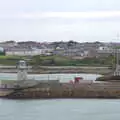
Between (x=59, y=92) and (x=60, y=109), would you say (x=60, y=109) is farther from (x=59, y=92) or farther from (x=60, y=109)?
(x=59, y=92)

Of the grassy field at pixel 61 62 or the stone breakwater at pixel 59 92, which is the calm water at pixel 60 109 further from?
the grassy field at pixel 61 62

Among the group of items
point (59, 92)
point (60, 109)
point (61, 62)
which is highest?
point (61, 62)

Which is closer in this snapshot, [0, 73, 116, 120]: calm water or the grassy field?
[0, 73, 116, 120]: calm water

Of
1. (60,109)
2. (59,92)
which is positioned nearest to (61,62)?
(59,92)

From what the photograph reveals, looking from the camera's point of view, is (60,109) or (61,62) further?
(61,62)

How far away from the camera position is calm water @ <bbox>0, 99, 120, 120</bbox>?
39.8 ft

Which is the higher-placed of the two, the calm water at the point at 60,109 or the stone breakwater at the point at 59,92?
the stone breakwater at the point at 59,92

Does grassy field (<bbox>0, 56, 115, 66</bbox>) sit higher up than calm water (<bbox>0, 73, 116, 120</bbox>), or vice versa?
grassy field (<bbox>0, 56, 115, 66</bbox>)

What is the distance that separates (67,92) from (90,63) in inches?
955

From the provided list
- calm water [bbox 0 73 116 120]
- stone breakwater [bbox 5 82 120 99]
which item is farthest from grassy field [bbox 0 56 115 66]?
calm water [bbox 0 73 116 120]

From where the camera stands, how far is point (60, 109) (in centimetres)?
1349

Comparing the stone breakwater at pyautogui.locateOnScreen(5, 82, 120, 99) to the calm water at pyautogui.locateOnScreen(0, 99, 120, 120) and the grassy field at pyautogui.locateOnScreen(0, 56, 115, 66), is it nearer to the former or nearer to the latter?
the calm water at pyautogui.locateOnScreen(0, 99, 120, 120)

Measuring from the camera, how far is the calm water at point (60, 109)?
12.1 meters

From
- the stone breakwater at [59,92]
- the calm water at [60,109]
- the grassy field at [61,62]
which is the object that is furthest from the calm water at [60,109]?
the grassy field at [61,62]
